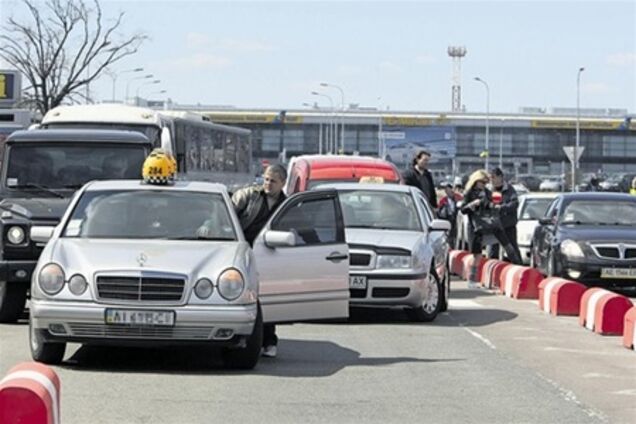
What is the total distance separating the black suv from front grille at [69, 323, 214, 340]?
176 inches

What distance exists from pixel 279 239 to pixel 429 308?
4640 mm

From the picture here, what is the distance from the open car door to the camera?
13.1 m

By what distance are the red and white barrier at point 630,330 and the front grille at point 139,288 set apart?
5.25m

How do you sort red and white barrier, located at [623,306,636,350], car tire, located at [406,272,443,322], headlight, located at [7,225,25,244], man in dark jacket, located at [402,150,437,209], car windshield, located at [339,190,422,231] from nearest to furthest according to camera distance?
red and white barrier, located at [623,306,636,350] → headlight, located at [7,225,25,244] → car tire, located at [406,272,443,322] → car windshield, located at [339,190,422,231] → man in dark jacket, located at [402,150,437,209]

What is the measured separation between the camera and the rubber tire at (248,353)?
12.1 metres

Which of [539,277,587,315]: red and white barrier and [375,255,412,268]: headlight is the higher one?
[375,255,412,268]: headlight

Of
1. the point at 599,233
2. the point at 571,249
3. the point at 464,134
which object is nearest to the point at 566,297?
the point at 571,249

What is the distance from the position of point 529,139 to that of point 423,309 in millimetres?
119741

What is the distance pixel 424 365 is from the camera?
42.4 ft

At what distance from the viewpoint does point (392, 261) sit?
16750mm

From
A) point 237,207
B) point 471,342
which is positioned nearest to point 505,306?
point 471,342

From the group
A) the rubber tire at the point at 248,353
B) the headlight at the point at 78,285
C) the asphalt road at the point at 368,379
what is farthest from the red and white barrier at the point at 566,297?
the headlight at the point at 78,285

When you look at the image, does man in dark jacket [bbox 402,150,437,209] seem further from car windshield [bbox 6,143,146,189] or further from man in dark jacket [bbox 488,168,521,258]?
car windshield [bbox 6,143,146,189]

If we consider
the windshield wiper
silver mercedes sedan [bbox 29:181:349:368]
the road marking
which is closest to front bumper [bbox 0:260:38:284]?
the windshield wiper
